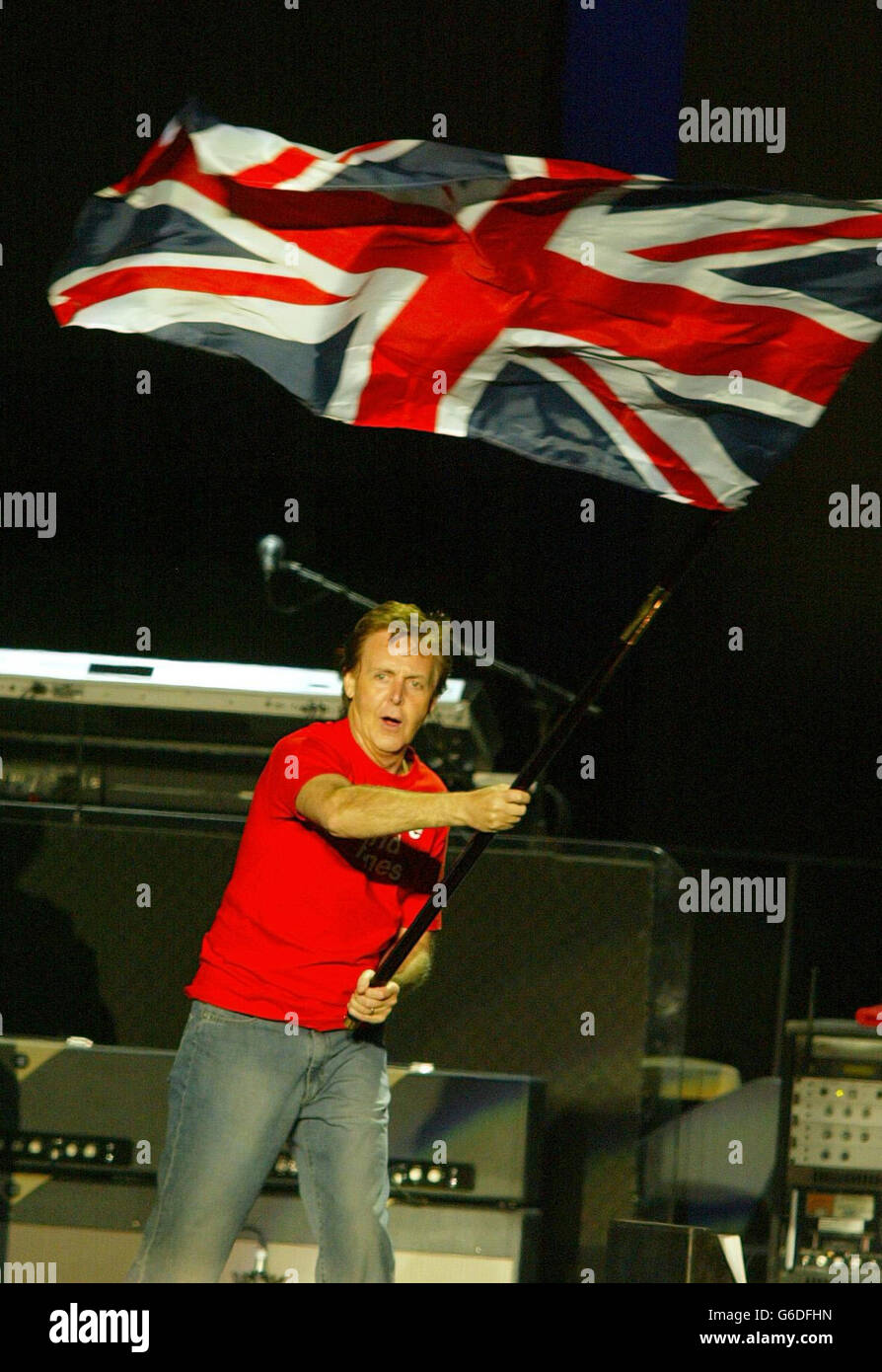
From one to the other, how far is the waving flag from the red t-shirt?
2.47 ft

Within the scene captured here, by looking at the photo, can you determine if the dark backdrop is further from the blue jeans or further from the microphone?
the blue jeans

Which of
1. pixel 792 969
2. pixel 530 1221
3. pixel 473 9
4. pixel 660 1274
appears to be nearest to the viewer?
pixel 660 1274

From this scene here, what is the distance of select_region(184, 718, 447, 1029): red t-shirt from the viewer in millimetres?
3645

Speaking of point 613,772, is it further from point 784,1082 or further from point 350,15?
point 350,15

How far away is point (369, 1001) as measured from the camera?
3607mm

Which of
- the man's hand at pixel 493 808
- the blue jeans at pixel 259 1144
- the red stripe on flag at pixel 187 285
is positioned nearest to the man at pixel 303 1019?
the blue jeans at pixel 259 1144

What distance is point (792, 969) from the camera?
23.4 feet

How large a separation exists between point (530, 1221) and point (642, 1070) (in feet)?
1.97

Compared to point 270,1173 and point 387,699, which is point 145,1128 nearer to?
point 270,1173

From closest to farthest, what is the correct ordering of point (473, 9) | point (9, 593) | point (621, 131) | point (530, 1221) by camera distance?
point (530, 1221), point (621, 131), point (473, 9), point (9, 593)

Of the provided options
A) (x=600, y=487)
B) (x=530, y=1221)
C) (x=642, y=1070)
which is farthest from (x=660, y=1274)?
(x=600, y=487)

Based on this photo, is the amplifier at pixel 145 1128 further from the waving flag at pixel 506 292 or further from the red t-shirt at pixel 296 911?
the waving flag at pixel 506 292

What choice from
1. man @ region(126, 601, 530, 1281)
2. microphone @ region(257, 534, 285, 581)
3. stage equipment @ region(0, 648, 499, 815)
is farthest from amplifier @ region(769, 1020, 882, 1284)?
microphone @ region(257, 534, 285, 581)

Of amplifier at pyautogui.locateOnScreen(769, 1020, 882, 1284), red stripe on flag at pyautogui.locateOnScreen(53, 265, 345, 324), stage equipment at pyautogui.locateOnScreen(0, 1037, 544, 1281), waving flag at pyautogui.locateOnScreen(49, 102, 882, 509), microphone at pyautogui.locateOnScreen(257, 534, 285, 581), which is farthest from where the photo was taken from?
microphone at pyautogui.locateOnScreen(257, 534, 285, 581)
